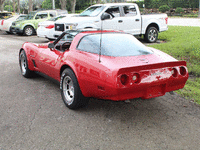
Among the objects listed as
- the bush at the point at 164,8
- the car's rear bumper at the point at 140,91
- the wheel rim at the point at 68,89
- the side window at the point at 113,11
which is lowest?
the wheel rim at the point at 68,89

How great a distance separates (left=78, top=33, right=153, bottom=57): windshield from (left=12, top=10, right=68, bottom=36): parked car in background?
1350 cm

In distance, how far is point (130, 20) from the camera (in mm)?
11703

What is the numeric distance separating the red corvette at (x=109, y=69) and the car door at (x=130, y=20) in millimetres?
6900

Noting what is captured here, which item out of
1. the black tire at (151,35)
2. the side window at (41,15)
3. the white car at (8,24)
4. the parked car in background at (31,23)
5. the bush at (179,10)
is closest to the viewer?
the black tire at (151,35)

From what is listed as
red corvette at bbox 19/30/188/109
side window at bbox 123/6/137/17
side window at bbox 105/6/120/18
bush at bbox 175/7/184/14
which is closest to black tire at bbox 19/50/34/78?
red corvette at bbox 19/30/188/109

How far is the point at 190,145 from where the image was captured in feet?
10.4

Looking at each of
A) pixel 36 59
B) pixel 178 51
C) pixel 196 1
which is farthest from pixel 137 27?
pixel 196 1

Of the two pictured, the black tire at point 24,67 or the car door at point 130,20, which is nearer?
the black tire at point 24,67

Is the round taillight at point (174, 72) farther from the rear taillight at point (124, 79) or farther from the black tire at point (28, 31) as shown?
the black tire at point (28, 31)

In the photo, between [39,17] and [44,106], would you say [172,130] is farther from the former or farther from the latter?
[39,17]

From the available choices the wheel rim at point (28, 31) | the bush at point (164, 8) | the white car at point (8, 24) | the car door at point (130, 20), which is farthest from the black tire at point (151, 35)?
the bush at point (164, 8)

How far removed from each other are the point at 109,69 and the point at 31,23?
15.1m

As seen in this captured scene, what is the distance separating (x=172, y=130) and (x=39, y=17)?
628 inches

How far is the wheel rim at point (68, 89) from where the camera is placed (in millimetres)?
4342
